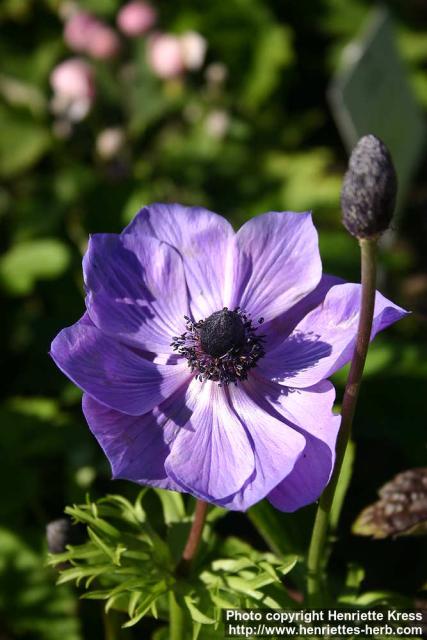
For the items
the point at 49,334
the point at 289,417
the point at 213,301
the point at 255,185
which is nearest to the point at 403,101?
the point at 255,185

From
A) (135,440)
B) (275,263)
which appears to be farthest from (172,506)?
(275,263)

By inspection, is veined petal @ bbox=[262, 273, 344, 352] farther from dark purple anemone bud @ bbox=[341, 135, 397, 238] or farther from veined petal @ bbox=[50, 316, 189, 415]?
dark purple anemone bud @ bbox=[341, 135, 397, 238]

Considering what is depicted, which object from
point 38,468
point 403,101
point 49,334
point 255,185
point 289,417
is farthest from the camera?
point 255,185

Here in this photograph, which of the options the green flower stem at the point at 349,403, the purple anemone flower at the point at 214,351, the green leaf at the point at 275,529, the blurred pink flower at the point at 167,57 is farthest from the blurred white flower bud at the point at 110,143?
the green flower stem at the point at 349,403

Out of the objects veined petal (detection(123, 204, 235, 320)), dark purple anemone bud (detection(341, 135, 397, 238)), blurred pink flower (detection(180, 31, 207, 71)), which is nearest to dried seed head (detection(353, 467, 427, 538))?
veined petal (detection(123, 204, 235, 320))

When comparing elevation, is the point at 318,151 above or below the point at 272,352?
above

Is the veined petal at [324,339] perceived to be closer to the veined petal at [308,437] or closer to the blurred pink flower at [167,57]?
the veined petal at [308,437]

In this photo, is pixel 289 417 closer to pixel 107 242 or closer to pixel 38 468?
pixel 107 242

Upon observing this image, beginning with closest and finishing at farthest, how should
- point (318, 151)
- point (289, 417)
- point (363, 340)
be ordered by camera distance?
point (363, 340), point (289, 417), point (318, 151)
